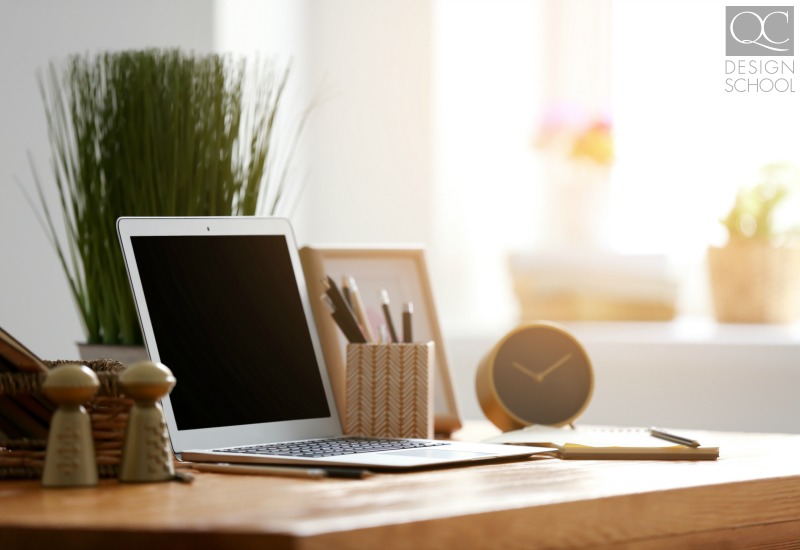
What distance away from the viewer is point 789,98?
2355 mm

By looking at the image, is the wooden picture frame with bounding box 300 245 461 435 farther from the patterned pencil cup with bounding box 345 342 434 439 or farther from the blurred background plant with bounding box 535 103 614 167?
the blurred background plant with bounding box 535 103 614 167

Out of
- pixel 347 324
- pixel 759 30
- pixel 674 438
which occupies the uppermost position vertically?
pixel 759 30

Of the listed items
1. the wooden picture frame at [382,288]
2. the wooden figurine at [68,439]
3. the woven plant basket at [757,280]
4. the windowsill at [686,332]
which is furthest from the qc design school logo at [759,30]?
the wooden figurine at [68,439]

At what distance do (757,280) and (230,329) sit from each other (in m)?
1.36

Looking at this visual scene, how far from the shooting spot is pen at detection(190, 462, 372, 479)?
91 centimetres

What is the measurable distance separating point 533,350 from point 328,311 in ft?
0.82

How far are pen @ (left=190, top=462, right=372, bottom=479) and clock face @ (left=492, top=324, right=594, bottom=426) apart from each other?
47 centimetres

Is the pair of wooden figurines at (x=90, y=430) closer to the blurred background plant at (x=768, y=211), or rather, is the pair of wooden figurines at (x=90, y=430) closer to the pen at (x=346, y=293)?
the pen at (x=346, y=293)

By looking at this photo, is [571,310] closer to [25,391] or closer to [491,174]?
[491,174]

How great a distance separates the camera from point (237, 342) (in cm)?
122

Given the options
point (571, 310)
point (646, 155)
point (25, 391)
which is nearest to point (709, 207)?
point (646, 155)

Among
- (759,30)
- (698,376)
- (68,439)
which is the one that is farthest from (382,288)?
(759,30)

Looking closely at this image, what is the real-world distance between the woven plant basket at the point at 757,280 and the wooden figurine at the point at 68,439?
1.64 metres

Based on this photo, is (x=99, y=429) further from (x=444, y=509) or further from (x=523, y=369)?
(x=523, y=369)
